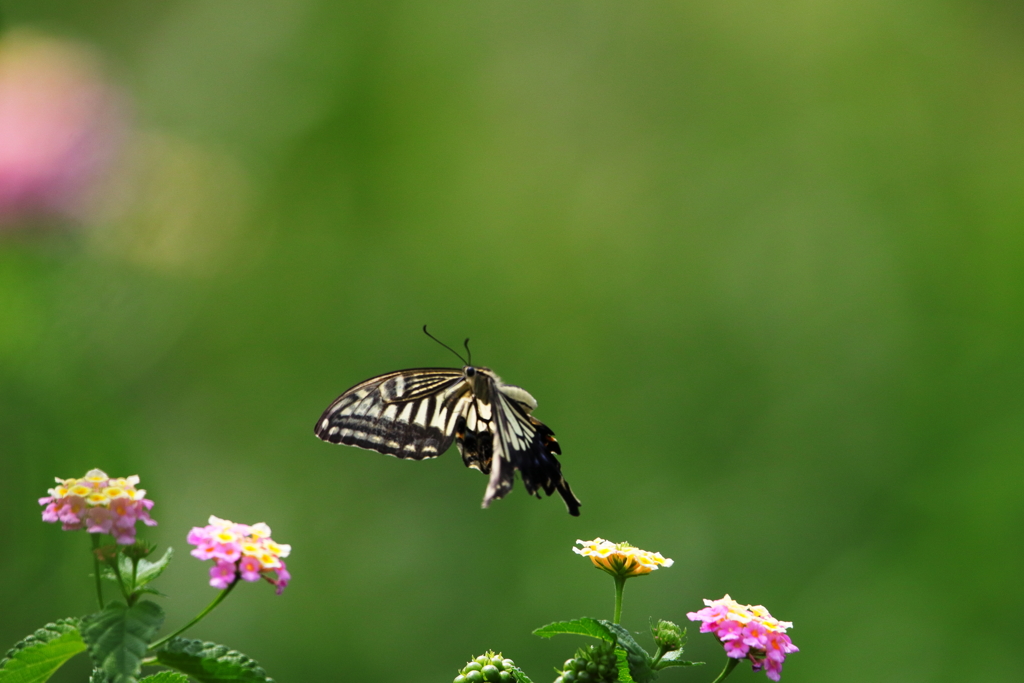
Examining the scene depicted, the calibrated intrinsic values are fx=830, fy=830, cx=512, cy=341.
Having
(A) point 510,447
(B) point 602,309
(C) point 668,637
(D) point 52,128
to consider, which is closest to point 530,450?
(A) point 510,447

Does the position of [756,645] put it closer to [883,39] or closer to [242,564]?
[242,564]

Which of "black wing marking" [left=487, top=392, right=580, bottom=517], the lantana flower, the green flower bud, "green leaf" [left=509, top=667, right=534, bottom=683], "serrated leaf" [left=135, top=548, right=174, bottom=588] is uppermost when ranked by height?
"black wing marking" [left=487, top=392, right=580, bottom=517]

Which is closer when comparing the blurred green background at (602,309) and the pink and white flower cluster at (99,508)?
the pink and white flower cluster at (99,508)

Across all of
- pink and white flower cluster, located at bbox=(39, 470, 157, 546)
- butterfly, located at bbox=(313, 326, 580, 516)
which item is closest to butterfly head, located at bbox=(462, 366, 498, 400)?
butterfly, located at bbox=(313, 326, 580, 516)

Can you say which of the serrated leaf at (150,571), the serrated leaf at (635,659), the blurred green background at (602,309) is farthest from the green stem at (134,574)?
the blurred green background at (602,309)

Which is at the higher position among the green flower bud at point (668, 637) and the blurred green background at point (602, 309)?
the blurred green background at point (602, 309)

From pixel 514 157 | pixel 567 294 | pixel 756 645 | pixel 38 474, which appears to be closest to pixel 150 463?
pixel 38 474

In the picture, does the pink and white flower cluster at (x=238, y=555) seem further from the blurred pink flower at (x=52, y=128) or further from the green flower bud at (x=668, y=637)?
the blurred pink flower at (x=52, y=128)

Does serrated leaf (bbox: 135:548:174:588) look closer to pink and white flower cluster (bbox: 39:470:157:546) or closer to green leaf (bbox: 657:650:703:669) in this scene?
pink and white flower cluster (bbox: 39:470:157:546)
